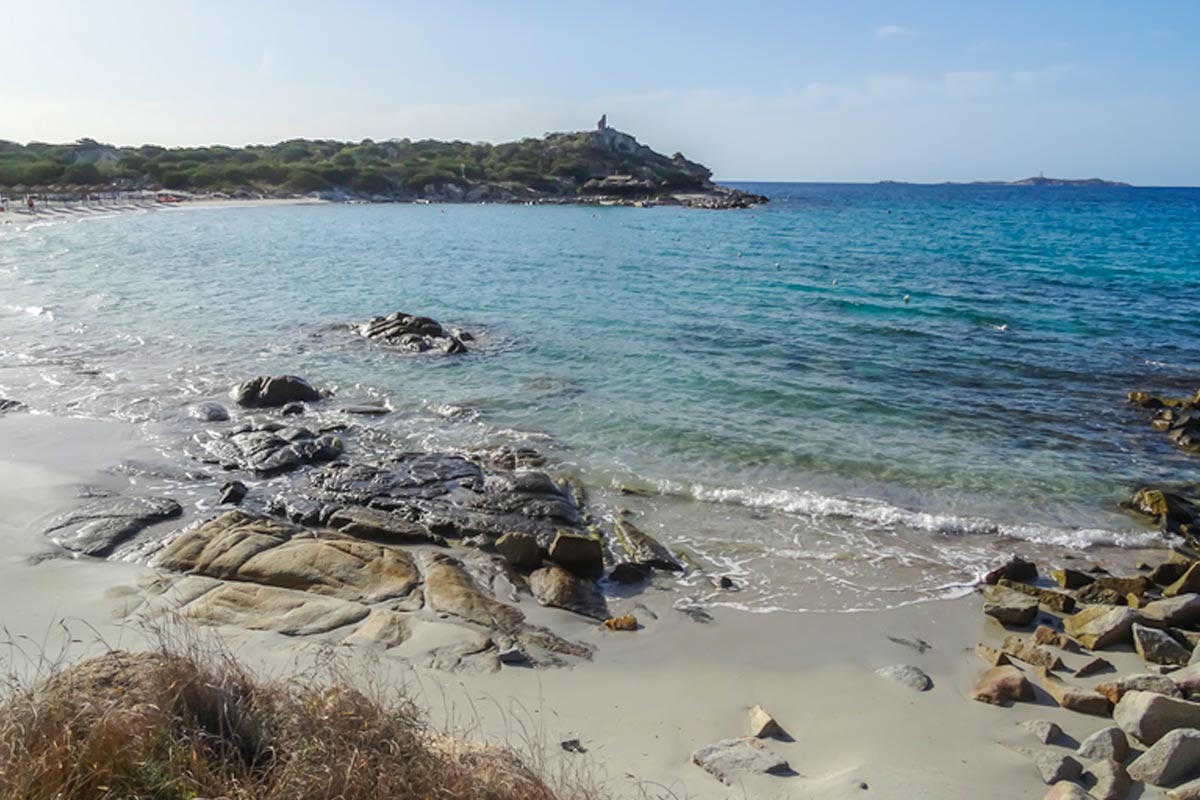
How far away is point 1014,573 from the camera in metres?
9.85

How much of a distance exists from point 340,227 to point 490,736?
6218 cm

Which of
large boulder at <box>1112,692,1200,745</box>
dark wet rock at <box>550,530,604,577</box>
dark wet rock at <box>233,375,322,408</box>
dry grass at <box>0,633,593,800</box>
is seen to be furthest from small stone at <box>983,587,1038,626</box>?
dark wet rock at <box>233,375,322,408</box>

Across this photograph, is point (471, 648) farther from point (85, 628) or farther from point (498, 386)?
point (498, 386)

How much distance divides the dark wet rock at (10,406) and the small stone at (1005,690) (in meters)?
16.8

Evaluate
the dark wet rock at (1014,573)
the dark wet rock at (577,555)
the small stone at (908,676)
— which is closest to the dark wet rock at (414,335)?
the dark wet rock at (577,555)

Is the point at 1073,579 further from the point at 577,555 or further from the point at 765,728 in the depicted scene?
the point at 577,555

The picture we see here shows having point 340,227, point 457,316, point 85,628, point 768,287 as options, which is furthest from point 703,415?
point 340,227

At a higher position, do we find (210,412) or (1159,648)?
(210,412)

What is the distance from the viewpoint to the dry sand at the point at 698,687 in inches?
236

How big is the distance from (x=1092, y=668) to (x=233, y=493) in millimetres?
10750

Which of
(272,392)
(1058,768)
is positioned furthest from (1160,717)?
(272,392)

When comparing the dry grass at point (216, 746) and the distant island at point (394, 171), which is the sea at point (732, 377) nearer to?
the dry grass at point (216, 746)

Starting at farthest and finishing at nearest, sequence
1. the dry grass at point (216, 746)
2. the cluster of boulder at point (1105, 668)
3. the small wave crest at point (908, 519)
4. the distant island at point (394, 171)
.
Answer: the distant island at point (394, 171), the small wave crest at point (908, 519), the cluster of boulder at point (1105, 668), the dry grass at point (216, 746)

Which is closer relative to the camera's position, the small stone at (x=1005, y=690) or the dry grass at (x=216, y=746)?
the dry grass at (x=216, y=746)
